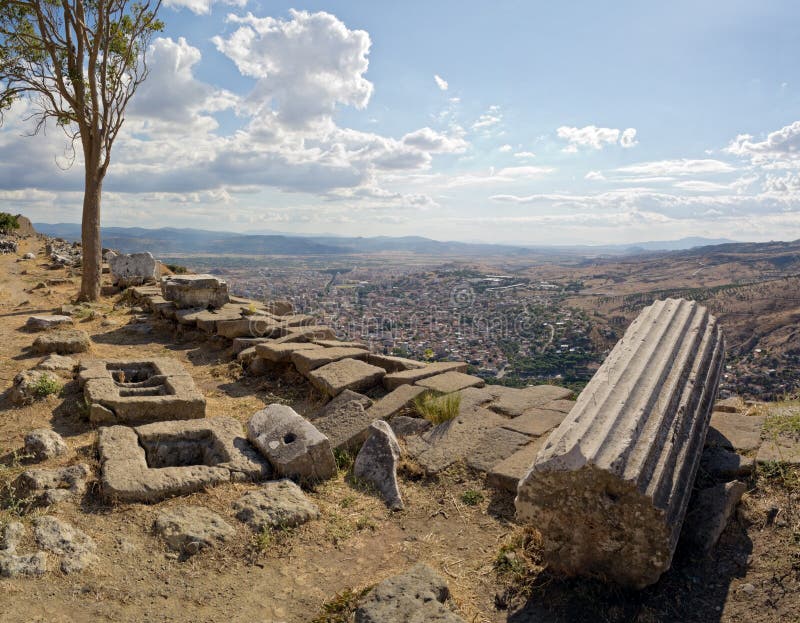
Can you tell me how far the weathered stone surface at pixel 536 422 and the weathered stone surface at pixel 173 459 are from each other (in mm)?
2453

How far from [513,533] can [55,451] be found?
12.5ft

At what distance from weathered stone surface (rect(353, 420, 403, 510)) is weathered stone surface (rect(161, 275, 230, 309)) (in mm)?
6490

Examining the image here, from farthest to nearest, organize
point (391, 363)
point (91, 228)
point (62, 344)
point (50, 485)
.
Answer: point (91, 228), point (62, 344), point (391, 363), point (50, 485)

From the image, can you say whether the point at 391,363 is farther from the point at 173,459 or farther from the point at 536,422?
the point at 173,459

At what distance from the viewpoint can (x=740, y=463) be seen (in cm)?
386

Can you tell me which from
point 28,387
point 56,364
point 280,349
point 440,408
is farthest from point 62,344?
point 440,408

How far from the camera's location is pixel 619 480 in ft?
9.20

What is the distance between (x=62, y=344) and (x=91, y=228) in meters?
5.45

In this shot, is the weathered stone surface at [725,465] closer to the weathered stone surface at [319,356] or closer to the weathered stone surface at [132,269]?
the weathered stone surface at [319,356]

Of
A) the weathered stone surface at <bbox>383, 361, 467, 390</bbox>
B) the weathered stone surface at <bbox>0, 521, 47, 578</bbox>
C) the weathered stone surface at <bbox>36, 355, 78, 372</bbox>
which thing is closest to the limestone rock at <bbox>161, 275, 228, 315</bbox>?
the weathered stone surface at <bbox>36, 355, 78, 372</bbox>

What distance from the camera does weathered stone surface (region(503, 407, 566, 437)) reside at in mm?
5141

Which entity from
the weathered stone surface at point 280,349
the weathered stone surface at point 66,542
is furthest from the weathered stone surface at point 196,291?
the weathered stone surface at point 66,542

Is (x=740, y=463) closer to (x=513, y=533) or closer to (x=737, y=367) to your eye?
(x=513, y=533)

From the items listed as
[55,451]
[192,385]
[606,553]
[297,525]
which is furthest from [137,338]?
[606,553]
